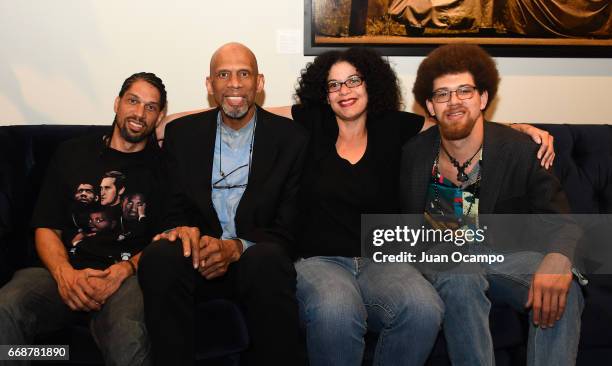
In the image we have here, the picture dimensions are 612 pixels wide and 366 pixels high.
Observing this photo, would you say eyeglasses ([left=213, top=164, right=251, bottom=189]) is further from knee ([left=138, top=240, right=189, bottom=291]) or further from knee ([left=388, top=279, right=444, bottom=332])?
knee ([left=388, top=279, right=444, bottom=332])

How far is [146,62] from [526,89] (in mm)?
2136

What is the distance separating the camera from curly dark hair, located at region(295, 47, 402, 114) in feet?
7.66

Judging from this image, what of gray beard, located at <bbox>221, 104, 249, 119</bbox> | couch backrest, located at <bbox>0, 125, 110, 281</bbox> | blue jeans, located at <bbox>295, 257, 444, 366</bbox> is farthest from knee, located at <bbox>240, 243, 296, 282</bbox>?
couch backrest, located at <bbox>0, 125, 110, 281</bbox>

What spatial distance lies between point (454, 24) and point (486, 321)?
1743 millimetres

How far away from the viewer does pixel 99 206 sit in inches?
83.4

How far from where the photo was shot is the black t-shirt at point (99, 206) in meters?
2.10

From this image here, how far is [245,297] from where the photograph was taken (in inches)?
70.9

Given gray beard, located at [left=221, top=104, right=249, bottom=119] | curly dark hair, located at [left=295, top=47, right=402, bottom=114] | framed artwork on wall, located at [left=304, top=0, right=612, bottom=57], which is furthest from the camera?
framed artwork on wall, located at [left=304, top=0, right=612, bottom=57]

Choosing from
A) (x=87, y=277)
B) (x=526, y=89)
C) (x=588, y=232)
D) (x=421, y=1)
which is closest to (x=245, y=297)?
(x=87, y=277)

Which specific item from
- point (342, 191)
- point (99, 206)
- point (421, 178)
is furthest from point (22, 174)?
point (421, 178)

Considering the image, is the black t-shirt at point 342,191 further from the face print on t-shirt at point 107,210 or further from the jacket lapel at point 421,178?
the face print on t-shirt at point 107,210

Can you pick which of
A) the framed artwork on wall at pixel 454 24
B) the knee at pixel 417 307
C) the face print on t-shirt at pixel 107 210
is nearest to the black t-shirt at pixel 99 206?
the face print on t-shirt at pixel 107 210

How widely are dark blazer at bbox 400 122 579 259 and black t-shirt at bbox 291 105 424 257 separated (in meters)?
0.12

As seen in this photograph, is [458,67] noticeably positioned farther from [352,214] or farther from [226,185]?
[226,185]
